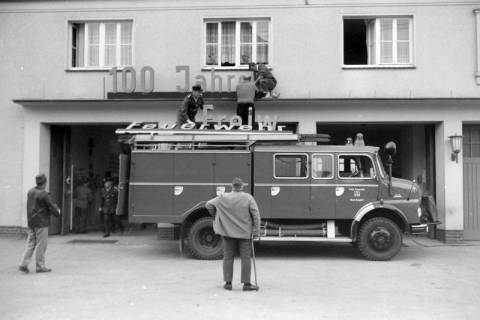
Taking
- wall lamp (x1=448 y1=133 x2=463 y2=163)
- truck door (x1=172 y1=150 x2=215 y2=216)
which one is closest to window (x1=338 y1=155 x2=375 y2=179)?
truck door (x1=172 y1=150 x2=215 y2=216)

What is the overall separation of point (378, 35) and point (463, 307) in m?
8.55

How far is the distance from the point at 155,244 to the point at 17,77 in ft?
19.6

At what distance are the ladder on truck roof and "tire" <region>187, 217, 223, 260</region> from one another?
5.36ft

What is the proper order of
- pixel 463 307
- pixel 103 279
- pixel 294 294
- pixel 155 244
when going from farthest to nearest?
1. pixel 155 244
2. pixel 103 279
3. pixel 294 294
4. pixel 463 307

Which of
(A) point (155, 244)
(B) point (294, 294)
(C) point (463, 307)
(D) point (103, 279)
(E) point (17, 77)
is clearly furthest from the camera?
(E) point (17, 77)

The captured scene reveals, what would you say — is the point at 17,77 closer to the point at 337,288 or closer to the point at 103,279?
the point at 103,279

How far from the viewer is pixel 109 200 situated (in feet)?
48.4

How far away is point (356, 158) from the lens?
11172 millimetres

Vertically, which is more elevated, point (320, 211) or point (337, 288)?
Answer: point (320, 211)

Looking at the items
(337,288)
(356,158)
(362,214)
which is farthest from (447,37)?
(337,288)

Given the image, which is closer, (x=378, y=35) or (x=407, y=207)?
(x=407, y=207)

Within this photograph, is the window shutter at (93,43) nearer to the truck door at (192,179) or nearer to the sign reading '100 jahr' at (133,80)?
the sign reading '100 jahr' at (133,80)

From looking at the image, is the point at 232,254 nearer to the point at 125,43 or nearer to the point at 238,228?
the point at 238,228

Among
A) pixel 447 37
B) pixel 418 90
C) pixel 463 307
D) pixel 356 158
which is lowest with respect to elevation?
pixel 463 307
